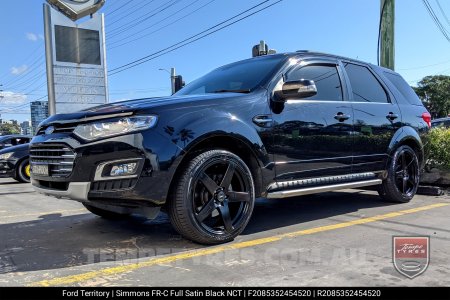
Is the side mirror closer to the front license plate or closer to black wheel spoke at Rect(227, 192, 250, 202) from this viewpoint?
black wheel spoke at Rect(227, 192, 250, 202)

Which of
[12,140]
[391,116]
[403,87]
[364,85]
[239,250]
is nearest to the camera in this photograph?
[239,250]

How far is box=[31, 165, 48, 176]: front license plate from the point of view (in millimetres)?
3660

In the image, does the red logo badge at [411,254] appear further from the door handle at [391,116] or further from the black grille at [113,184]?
the black grille at [113,184]

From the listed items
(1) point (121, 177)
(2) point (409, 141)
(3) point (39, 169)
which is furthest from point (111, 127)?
(2) point (409, 141)

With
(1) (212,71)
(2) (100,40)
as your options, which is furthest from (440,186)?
(2) (100,40)

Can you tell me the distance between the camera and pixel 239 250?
362 cm

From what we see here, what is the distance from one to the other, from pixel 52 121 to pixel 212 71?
232cm

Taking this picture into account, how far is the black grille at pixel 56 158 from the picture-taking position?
3.39 meters

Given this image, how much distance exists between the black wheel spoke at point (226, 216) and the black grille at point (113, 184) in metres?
0.84

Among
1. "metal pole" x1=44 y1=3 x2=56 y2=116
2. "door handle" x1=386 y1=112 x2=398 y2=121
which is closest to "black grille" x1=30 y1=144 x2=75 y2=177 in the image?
"door handle" x1=386 y1=112 x2=398 y2=121

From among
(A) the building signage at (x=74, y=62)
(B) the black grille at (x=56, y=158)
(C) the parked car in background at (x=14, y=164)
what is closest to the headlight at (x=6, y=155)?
(C) the parked car in background at (x=14, y=164)

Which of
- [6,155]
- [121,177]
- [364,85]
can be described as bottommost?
[6,155]

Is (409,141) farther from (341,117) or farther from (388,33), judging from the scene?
(388,33)
